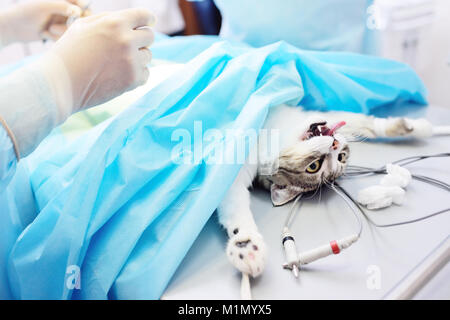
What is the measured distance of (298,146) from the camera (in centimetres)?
81

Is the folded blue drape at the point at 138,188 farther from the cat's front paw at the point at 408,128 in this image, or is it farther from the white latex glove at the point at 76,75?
the cat's front paw at the point at 408,128

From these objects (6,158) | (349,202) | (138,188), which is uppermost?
(6,158)

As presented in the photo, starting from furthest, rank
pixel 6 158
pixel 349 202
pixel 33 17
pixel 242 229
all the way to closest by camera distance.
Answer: pixel 33 17, pixel 349 202, pixel 242 229, pixel 6 158

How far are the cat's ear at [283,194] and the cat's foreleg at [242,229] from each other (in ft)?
0.21

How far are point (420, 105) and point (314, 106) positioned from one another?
429mm

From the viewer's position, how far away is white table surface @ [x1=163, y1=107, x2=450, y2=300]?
579mm

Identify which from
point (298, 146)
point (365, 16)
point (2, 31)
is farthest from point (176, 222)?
point (365, 16)

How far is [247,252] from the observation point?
1.96ft

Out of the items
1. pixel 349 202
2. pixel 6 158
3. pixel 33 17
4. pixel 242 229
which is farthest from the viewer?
pixel 33 17

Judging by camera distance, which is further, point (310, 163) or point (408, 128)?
point (408, 128)

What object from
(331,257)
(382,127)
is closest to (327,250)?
(331,257)

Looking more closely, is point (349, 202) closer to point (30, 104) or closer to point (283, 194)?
point (283, 194)

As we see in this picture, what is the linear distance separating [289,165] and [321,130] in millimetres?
108

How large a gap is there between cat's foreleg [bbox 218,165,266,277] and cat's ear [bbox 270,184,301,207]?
0.21 feet
